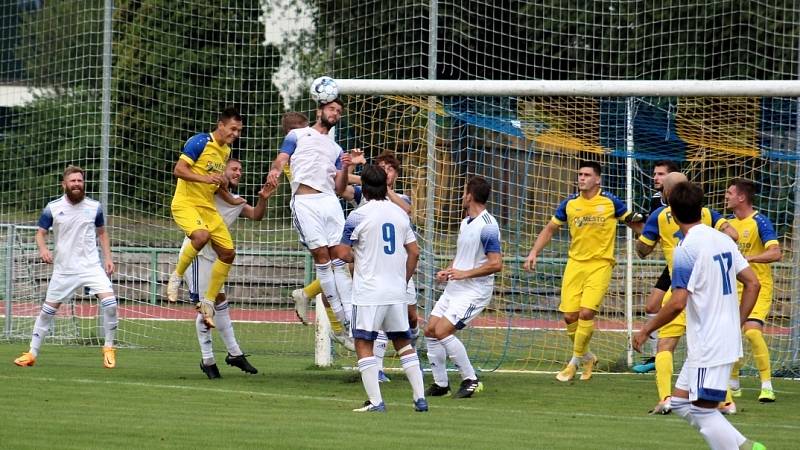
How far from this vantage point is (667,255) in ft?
39.8

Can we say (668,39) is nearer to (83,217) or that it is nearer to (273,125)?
(273,125)

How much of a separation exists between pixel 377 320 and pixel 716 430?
11.8 feet

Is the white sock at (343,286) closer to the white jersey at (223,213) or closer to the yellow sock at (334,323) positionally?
the yellow sock at (334,323)

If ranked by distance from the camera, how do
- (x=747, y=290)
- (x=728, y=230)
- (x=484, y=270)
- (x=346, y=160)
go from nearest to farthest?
1. (x=747, y=290)
2. (x=728, y=230)
3. (x=484, y=270)
4. (x=346, y=160)

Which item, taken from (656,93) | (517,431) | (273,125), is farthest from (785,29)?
(517,431)

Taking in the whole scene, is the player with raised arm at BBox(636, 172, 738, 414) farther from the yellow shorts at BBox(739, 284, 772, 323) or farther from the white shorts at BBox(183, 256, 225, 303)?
the white shorts at BBox(183, 256, 225, 303)

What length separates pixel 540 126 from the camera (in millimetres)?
15773

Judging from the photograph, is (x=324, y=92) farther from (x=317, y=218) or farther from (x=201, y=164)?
(x=201, y=164)

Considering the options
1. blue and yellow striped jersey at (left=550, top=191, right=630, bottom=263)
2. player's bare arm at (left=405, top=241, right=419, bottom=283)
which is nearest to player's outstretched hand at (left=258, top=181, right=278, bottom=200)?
player's bare arm at (left=405, top=241, right=419, bottom=283)

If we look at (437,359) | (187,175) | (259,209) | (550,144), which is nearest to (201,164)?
(187,175)

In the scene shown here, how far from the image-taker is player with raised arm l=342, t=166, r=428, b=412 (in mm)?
10523

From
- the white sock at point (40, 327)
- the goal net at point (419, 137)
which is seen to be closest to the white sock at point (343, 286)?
the goal net at point (419, 137)

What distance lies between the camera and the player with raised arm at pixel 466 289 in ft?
39.4

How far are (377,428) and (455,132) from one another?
25.8ft
